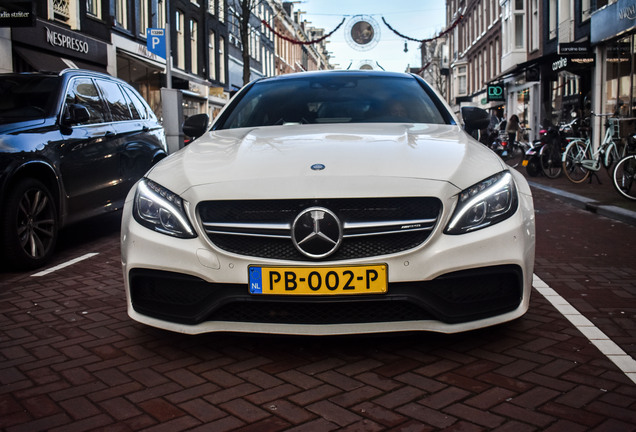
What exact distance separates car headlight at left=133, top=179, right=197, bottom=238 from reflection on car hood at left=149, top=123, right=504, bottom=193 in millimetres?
53

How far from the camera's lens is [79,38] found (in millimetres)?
18875

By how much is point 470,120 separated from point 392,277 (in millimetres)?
2097

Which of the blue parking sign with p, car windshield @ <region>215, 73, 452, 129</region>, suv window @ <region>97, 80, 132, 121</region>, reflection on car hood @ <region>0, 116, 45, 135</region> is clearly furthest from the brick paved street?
the blue parking sign with p

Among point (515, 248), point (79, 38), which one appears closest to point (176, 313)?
point (515, 248)

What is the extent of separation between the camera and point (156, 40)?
71.6ft

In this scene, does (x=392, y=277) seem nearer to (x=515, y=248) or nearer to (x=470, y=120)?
(x=515, y=248)

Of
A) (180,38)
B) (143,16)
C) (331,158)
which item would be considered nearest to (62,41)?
(143,16)

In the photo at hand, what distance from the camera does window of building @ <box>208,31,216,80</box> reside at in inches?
1356

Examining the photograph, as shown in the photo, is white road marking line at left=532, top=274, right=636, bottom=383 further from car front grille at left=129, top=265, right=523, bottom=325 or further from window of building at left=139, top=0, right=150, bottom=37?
window of building at left=139, top=0, right=150, bottom=37

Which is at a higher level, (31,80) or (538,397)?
(31,80)

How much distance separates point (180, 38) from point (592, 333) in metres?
29.0

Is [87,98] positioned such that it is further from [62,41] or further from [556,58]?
[556,58]

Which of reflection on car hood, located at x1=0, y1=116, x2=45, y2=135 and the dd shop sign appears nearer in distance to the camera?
reflection on car hood, located at x1=0, y1=116, x2=45, y2=135

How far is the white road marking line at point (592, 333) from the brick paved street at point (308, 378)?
5 cm
